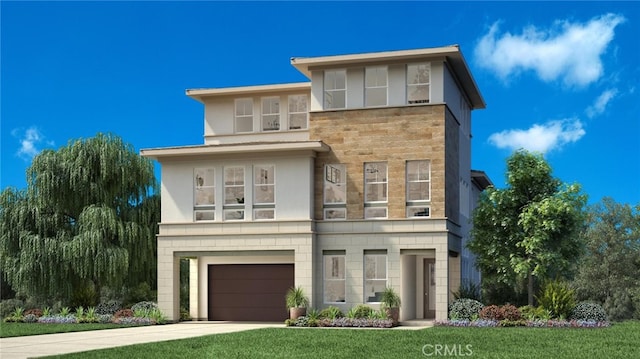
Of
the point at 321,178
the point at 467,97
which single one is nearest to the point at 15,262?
the point at 321,178

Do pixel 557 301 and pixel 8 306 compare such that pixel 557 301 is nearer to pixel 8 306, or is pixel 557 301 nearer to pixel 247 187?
pixel 247 187

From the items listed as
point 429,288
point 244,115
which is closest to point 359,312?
point 429,288

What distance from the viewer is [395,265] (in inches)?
1230

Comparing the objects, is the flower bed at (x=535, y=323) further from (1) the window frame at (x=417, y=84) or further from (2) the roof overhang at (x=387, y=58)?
(2) the roof overhang at (x=387, y=58)

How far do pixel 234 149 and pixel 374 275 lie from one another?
7.03 m

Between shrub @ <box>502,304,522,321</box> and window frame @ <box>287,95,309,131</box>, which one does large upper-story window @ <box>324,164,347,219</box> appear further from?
shrub @ <box>502,304,522,321</box>

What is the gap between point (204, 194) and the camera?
33750 millimetres

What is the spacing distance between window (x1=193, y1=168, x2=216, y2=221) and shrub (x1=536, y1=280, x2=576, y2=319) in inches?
502

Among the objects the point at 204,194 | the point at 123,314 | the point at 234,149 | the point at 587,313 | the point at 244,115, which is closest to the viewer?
the point at 587,313

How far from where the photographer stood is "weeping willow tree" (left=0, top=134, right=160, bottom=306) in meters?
36.0

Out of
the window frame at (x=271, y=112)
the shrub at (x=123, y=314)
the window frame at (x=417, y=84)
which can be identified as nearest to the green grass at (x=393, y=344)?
the shrub at (x=123, y=314)

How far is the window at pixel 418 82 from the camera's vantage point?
32.2m

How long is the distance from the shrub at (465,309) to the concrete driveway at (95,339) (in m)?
7.51

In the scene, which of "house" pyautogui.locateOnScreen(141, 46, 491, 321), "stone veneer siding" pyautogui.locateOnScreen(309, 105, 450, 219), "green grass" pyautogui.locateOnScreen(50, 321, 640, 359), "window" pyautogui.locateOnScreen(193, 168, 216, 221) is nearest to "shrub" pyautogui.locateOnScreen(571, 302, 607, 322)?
"green grass" pyautogui.locateOnScreen(50, 321, 640, 359)
